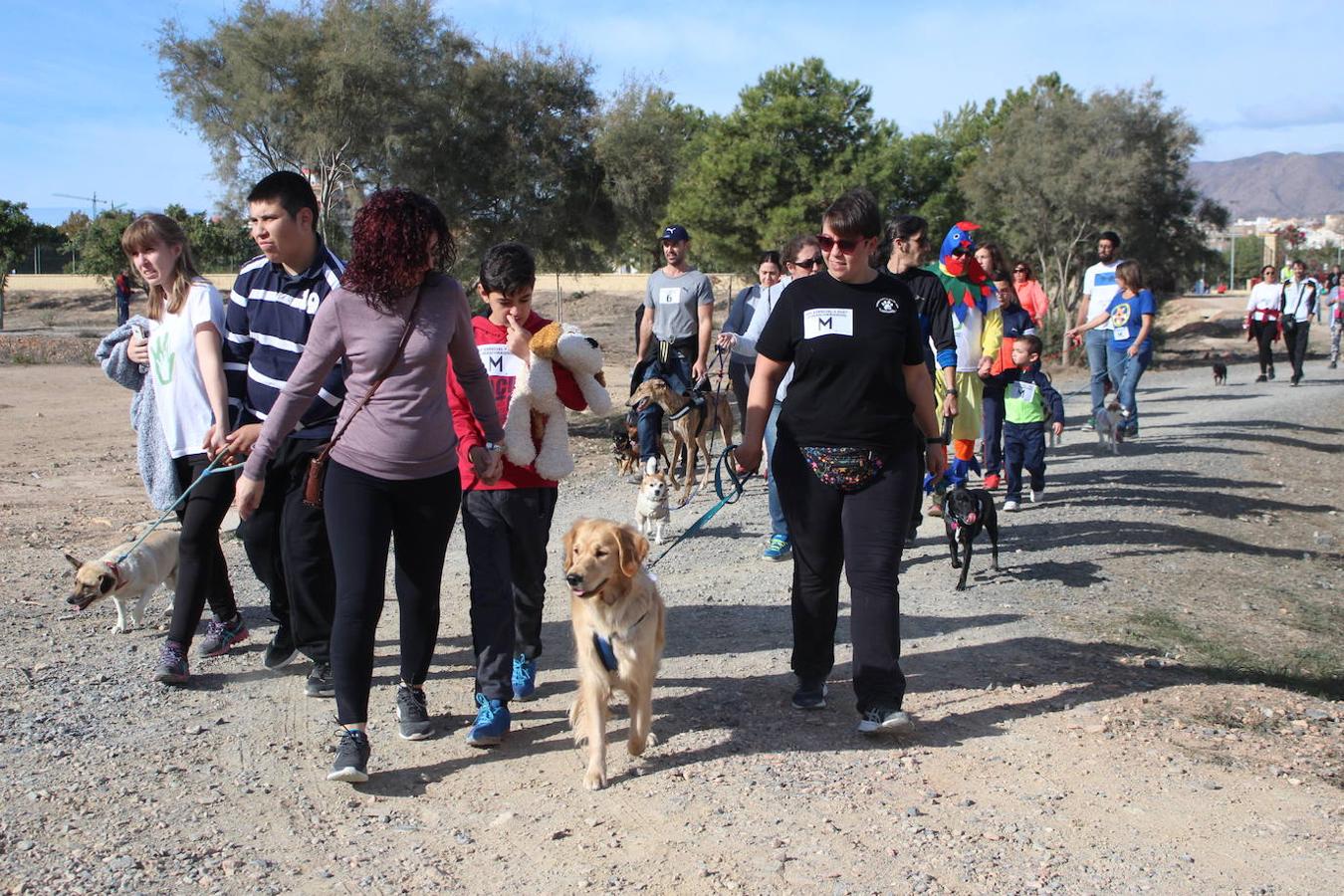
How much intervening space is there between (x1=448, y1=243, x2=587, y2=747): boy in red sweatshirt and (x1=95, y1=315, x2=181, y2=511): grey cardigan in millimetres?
1460

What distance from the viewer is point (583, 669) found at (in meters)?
4.25

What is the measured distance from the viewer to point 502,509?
4645 mm

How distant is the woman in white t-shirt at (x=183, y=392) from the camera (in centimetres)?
498

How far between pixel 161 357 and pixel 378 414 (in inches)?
67.0

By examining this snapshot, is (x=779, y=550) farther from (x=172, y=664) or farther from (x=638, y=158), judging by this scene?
(x=638, y=158)

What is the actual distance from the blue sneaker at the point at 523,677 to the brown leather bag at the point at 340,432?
1.16 m

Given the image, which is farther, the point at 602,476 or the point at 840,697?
the point at 602,476

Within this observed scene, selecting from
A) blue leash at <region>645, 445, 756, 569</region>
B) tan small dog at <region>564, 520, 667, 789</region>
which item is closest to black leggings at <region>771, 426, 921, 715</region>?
blue leash at <region>645, 445, 756, 569</region>

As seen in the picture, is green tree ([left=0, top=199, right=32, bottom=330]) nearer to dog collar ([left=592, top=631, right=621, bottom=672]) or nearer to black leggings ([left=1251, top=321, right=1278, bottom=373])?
black leggings ([left=1251, top=321, right=1278, bottom=373])

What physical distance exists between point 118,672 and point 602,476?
21.0 ft

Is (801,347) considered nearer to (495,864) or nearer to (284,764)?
(495,864)

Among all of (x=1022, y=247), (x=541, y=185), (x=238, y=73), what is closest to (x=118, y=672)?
(x=238, y=73)

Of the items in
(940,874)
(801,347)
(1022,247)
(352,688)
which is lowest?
(940,874)

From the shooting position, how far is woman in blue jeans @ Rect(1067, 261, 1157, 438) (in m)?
12.1
